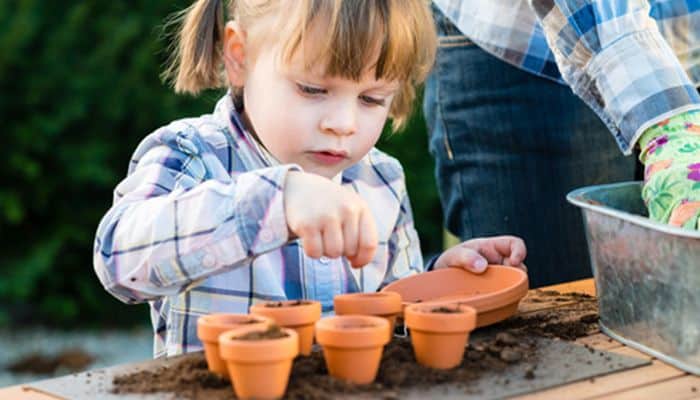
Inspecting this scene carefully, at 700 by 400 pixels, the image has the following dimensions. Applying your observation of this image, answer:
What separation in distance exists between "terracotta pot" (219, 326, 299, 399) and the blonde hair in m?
0.65

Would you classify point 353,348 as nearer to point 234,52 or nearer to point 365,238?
point 365,238

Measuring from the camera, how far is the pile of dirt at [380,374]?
4.01ft

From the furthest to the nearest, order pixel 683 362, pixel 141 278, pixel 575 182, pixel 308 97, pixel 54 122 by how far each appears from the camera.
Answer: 1. pixel 54 122
2. pixel 575 182
3. pixel 308 97
4. pixel 141 278
5. pixel 683 362

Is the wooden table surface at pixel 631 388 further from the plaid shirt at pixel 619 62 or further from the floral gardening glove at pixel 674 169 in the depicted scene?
the plaid shirt at pixel 619 62

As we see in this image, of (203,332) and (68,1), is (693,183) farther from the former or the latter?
(68,1)

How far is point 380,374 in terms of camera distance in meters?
1.28

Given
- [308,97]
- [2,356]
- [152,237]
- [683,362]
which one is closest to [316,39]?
[308,97]

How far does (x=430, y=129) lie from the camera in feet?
8.28

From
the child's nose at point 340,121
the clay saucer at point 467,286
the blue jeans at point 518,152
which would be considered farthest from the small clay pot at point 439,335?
the blue jeans at point 518,152

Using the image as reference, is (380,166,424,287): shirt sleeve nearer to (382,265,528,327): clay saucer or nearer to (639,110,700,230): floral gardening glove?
(382,265,528,327): clay saucer

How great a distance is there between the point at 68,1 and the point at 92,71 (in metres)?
0.30

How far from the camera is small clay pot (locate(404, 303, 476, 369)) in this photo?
1300mm

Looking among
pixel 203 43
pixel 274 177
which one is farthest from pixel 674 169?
pixel 203 43

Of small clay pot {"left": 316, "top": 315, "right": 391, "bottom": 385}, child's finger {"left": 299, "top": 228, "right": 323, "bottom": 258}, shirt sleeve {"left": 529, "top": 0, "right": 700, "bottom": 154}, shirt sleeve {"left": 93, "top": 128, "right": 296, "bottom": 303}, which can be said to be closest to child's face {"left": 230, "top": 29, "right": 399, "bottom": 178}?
shirt sleeve {"left": 93, "top": 128, "right": 296, "bottom": 303}
